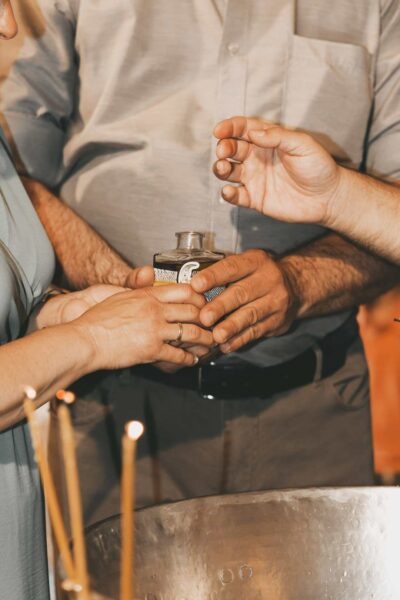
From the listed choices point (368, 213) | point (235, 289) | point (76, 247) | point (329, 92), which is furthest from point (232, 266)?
point (329, 92)

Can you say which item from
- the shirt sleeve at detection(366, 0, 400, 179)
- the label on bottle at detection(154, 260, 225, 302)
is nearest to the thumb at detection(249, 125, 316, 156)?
the label on bottle at detection(154, 260, 225, 302)

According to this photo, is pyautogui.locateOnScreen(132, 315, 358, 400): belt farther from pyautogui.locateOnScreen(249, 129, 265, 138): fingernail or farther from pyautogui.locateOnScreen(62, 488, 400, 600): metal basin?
pyautogui.locateOnScreen(62, 488, 400, 600): metal basin

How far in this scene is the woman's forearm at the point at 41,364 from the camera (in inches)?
36.9

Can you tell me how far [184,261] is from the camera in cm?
128

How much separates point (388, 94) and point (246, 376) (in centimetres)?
64

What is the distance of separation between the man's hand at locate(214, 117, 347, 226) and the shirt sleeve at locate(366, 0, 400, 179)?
35 centimetres

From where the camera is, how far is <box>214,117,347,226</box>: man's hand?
1.30m

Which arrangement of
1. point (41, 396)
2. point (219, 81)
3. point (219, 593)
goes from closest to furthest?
point (219, 593) → point (41, 396) → point (219, 81)

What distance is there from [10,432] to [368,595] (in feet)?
1.68

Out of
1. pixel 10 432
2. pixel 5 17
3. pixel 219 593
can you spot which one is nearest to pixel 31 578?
pixel 10 432

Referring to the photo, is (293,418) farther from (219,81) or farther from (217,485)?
(219,81)

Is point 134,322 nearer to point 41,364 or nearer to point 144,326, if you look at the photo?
point 144,326

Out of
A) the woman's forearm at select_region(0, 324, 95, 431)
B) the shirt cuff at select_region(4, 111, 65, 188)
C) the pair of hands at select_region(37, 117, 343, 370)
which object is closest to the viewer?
the woman's forearm at select_region(0, 324, 95, 431)

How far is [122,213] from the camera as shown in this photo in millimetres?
1628
